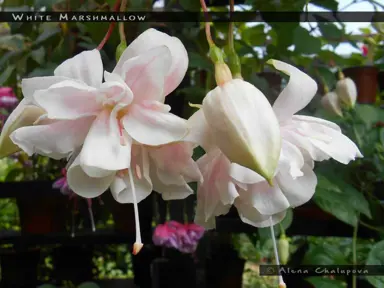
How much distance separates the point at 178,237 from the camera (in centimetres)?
70

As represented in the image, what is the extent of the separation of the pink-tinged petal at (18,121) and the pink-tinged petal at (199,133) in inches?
3.4

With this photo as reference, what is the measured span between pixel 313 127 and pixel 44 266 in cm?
104

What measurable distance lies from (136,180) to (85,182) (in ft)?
0.10

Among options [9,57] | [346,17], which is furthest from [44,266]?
[346,17]

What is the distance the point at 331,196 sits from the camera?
1.85 ft

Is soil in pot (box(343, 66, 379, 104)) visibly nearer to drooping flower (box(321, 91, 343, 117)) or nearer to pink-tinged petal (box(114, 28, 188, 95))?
drooping flower (box(321, 91, 343, 117))

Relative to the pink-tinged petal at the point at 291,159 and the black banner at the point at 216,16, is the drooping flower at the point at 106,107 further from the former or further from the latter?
the black banner at the point at 216,16

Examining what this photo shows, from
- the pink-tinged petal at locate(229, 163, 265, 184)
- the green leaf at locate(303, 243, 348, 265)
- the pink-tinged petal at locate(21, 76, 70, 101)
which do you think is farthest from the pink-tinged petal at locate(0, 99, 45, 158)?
the green leaf at locate(303, 243, 348, 265)

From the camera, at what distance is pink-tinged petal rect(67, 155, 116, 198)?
0.25 meters

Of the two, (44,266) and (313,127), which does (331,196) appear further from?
(44,266)

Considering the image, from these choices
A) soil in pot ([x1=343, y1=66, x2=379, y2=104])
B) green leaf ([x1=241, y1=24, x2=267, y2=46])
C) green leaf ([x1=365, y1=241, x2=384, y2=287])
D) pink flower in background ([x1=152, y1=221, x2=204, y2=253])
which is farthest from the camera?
soil in pot ([x1=343, y1=66, x2=379, y2=104])

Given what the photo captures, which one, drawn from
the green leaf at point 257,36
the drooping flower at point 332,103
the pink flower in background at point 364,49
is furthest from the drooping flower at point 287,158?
the pink flower in background at point 364,49

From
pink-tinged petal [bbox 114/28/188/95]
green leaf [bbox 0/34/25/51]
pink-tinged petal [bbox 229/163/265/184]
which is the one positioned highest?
green leaf [bbox 0/34/25/51]

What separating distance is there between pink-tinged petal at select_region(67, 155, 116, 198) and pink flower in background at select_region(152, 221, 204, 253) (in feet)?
1.52
